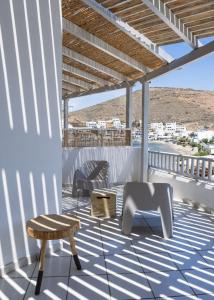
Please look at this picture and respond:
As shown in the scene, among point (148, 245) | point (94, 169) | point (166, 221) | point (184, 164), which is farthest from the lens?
point (94, 169)

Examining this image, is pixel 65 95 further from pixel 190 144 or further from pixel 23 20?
pixel 23 20

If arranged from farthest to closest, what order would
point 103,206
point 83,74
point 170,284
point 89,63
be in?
1. point 83,74
2. point 89,63
3. point 103,206
4. point 170,284

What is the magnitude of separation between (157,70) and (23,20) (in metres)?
4.65

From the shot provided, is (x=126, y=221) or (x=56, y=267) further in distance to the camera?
(x=126, y=221)

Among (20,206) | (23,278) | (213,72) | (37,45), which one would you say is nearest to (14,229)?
(20,206)

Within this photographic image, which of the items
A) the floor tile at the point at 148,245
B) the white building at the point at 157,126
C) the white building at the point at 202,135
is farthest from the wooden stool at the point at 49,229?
the white building at the point at 157,126

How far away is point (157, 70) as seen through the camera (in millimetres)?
7125

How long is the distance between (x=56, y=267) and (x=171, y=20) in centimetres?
415

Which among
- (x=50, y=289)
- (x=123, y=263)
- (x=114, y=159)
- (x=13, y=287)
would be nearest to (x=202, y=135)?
(x=114, y=159)

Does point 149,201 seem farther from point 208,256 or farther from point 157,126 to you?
point 157,126

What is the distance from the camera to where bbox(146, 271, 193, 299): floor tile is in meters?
2.69

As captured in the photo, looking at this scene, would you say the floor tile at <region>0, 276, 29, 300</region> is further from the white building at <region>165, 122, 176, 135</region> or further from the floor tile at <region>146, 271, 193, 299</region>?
the white building at <region>165, 122, 176, 135</region>

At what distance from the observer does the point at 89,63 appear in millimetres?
7391

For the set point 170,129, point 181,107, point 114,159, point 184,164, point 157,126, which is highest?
point 181,107
